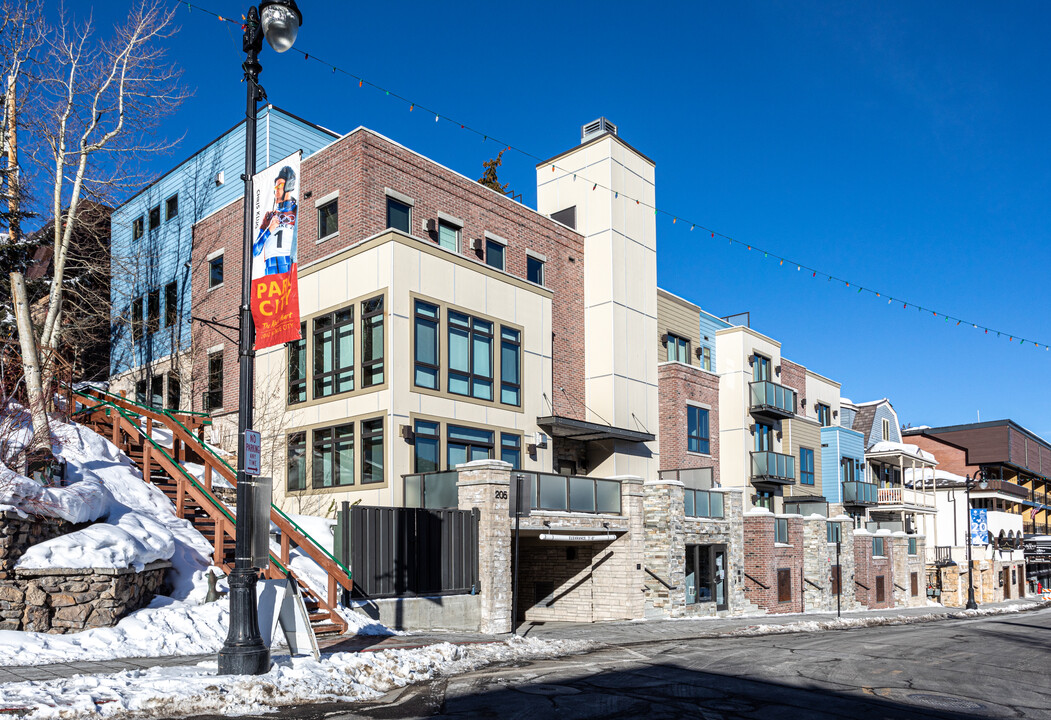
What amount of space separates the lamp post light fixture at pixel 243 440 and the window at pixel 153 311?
22159 mm

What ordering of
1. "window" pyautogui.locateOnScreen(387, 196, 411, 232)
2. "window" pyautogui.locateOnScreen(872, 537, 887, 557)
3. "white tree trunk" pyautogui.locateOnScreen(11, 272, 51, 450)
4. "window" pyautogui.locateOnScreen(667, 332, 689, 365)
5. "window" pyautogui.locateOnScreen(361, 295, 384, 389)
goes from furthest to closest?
"window" pyautogui.locateOnScreen(872, 537, 887, 557) → "window" pyautogui.locateOnScreen(667, 332, 689, 365) → "window" pyautogui.locateOnScreen(387, 196, 411, 232) → "window" pyautogui.locateOnScreen(361, 295, 384, 389) → "white tree trunk" pyautogui.locateOnScreen(11, 272, 51, 450)

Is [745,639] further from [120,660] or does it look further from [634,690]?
[120,660]

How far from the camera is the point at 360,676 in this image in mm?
11242

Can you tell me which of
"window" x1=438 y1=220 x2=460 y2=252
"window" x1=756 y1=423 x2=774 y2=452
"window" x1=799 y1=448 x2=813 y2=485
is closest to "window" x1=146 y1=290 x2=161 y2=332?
"window" x1=438 y1=220 x2=460 y2=252

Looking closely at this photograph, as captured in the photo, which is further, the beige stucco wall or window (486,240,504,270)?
window (486,240,504,270)

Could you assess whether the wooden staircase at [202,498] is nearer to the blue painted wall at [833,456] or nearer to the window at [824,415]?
the blue painted wall at [833,456]

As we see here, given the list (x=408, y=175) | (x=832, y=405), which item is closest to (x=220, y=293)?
(x=408, y=175)

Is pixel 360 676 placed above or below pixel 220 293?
below

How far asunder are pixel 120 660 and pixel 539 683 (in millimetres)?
5705

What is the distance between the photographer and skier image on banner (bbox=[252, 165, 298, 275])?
39.0 ft

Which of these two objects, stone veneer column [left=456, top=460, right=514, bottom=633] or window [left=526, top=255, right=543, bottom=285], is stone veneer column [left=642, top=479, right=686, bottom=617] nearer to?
stone veneer column [left=456, top=460, right=514, bottom=633]

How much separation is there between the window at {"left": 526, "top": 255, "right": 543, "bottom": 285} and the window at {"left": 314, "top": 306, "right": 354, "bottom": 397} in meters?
7.47

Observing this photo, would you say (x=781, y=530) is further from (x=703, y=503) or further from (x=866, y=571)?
(x=866, y=571)

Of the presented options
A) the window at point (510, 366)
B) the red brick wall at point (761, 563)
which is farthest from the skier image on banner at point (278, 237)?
the red brick wall at point (761, 563)
